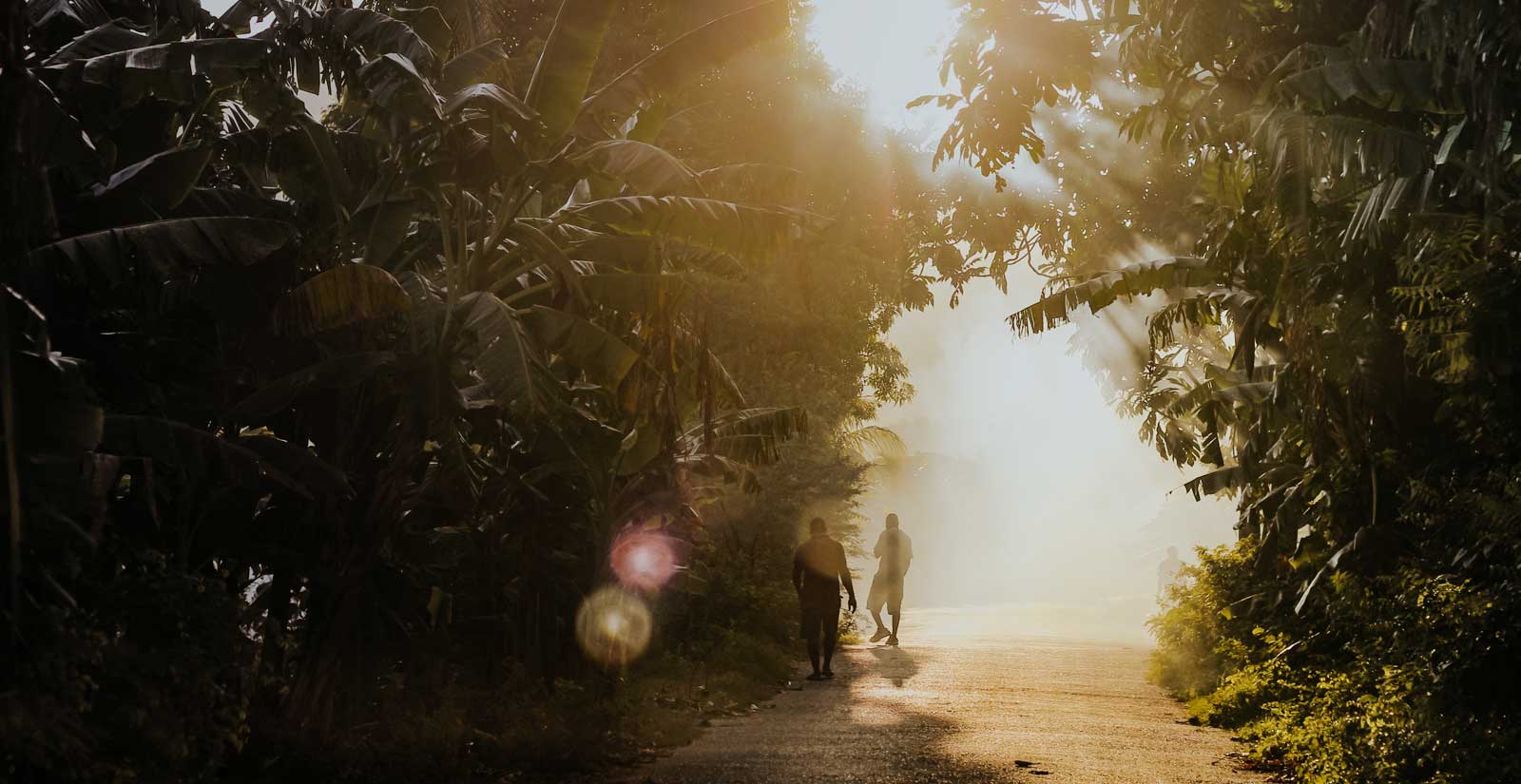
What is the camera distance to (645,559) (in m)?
14.1

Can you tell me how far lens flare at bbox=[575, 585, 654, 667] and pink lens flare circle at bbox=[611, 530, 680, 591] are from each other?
19cm

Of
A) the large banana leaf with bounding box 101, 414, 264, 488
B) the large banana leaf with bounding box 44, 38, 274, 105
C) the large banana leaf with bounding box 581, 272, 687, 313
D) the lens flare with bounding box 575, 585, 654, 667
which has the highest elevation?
the large banana leaf with bounding box 44, 38, 274, 105

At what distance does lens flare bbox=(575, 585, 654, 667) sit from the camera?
12.7 m

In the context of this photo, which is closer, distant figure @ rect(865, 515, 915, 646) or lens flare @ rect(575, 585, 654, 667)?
lens flare @ rect(575, 585, 654, 667)

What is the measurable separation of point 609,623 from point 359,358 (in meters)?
4.58

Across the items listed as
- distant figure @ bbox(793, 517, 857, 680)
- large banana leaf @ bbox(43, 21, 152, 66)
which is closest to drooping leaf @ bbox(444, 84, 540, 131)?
large banana leaf @ bbox(43, 21, 152, 66)

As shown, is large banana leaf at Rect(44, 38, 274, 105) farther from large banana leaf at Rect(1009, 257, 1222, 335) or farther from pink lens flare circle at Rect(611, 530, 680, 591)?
large banana leaf at Rect(1009, 257, 1222, 335)

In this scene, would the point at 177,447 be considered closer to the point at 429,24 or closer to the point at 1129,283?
the point at 429,24

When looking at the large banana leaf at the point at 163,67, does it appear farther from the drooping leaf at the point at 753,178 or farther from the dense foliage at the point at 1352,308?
the dense foliage at the point at 1352,308

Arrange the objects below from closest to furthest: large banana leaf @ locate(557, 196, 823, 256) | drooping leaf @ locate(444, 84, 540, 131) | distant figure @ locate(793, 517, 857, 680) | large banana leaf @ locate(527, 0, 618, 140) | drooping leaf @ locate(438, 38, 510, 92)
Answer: drooping leaf @ locate(444, 84, 540, 131)
large banana leaf @ locate(527, 0, 618, 140)
large banana leaf @ locate(557, 196, 823, 256)
drooping leaf @ locate(438, 38, 510, 92)
distant figure @ locate(793, 517, 857, 680)

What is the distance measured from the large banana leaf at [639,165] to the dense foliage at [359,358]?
0.09ft

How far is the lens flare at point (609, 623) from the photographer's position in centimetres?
1273

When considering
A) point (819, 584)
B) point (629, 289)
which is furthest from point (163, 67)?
point (819, 584)

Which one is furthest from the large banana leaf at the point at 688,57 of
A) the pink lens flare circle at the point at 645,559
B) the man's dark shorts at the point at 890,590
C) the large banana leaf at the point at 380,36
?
the man's dark shorts at the point at 890,590
